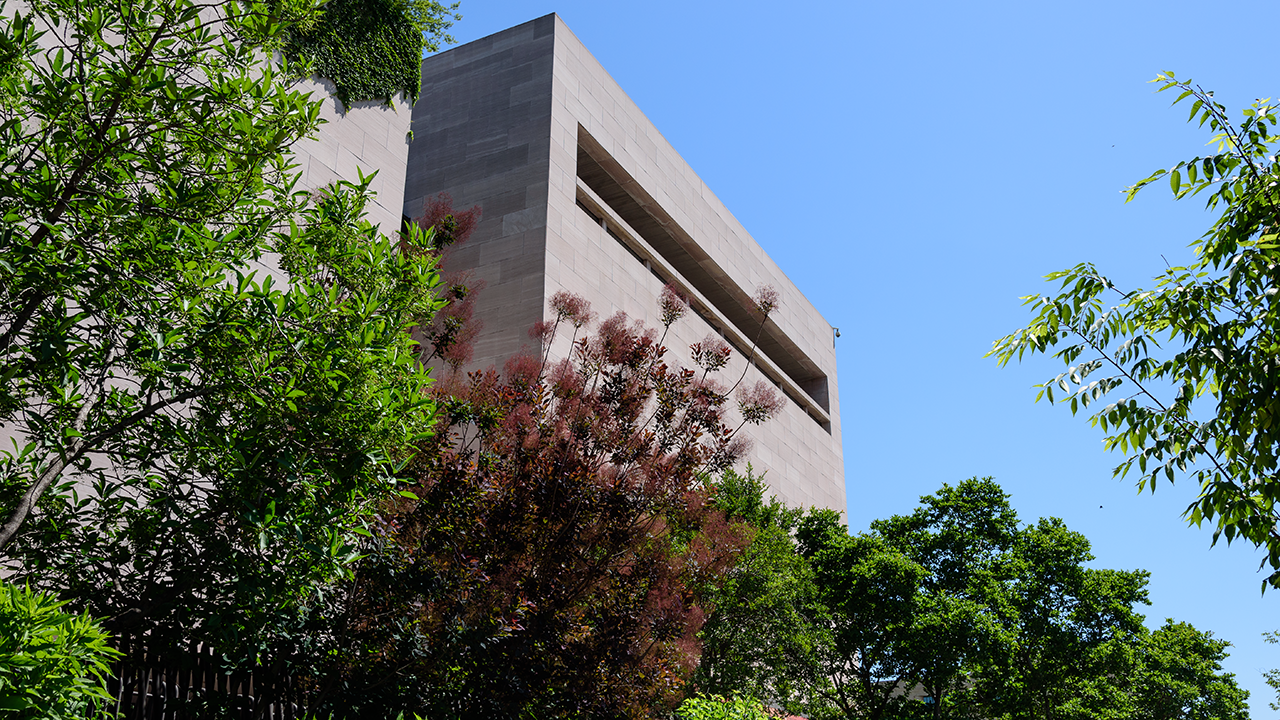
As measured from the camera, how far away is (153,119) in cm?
571

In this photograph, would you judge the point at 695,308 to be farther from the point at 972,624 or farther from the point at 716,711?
the point at 716,711

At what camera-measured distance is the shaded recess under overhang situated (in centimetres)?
2717

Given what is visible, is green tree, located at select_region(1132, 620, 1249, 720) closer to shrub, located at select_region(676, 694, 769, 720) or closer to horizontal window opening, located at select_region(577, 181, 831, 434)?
horizontal window opening, located at select_region(577, 181, 831, 434)

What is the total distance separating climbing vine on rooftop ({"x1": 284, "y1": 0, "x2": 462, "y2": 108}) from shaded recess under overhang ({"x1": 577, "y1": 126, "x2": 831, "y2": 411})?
31.8ft

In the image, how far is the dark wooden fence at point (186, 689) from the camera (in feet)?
24.8

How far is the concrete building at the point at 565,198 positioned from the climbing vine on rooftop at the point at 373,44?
6786mm

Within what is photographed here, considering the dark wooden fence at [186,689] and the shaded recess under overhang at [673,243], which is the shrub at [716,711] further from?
the shaded recess under overhang at [673,243]

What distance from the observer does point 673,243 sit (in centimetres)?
3048

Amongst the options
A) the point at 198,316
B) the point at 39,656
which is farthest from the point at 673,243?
the point at 39,656

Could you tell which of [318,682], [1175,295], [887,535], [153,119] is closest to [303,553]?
[153,119]

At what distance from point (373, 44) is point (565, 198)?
9130mm

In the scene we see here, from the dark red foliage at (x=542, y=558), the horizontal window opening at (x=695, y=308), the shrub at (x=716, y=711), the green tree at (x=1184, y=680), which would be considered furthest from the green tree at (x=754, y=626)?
the green tree at (x=1184, y=680)

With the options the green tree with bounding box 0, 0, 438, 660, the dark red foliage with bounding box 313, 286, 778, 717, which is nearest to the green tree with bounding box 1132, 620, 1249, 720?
the dark red foliage with bounding box 313, 286, 778, 717

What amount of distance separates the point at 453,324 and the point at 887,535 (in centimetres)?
1744
